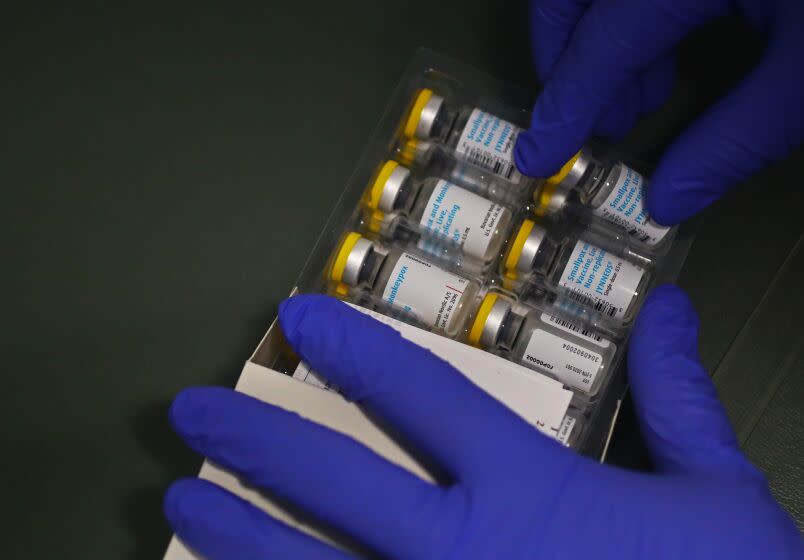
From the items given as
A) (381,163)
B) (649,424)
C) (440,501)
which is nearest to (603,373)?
(649,424)

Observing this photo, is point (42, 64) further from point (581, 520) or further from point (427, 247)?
point (581, 520)

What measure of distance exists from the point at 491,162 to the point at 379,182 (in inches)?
9.5

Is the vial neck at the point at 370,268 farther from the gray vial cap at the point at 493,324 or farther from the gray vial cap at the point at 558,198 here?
the gray vial cap at the point at 558,198

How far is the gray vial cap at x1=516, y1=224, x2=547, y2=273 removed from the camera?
1.37 meters

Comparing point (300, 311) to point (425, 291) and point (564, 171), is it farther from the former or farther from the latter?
point (564, 171)

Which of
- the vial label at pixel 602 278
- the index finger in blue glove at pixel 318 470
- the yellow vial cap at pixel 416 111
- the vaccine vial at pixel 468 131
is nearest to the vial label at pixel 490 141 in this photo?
the vaccine vial at pixel 468 131

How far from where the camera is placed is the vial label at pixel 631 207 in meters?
1.37

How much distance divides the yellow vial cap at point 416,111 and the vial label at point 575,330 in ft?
1.59

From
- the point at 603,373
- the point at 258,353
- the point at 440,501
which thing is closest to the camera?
the point at 440,501

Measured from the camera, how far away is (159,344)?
1415mm

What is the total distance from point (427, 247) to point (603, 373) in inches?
17.1

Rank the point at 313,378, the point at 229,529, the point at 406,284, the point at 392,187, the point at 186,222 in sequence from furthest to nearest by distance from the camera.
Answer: the point at 186,222, the point at 392,187, the point at 406,284, the point at 313,378, the point at 229,529

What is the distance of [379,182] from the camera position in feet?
4.58

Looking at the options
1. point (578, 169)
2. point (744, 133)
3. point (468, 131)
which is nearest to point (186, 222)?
point (468, 131)
